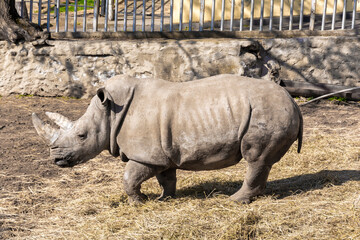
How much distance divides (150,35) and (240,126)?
239 inches

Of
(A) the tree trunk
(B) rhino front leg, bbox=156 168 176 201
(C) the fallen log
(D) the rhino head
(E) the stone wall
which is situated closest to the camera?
(D) the rhino head

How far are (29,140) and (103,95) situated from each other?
130 inches

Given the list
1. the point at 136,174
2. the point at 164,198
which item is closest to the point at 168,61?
the point at 164,198

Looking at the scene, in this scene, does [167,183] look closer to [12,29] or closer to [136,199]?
[136,199]

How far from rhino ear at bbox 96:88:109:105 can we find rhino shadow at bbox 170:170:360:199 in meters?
1.22

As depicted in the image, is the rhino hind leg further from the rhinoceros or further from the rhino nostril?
the rhino nostril

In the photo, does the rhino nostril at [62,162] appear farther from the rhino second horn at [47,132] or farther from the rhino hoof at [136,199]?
the rhino hoof at [136,199]

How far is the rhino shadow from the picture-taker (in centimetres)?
555

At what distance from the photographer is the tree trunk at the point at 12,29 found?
10664mm

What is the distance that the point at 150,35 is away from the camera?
10.6 meters

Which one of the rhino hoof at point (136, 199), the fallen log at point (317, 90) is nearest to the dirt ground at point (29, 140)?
the fallen log at point (317, 90)

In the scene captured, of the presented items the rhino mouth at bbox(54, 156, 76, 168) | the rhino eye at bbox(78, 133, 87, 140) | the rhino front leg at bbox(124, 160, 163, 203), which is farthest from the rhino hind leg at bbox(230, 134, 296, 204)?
the rhino mouth at bbox(54, 156, 76, 168)

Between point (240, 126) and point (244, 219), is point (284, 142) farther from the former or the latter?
point (244, 219)

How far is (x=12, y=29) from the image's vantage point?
10664 millimetres
